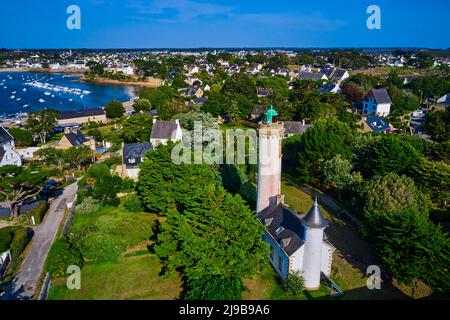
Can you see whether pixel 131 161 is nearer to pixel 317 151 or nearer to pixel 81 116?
pixel 317 151

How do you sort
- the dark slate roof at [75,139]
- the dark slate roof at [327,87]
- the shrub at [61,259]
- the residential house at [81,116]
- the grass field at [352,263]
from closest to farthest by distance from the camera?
the grass field at [352,263], the shrub at [61,259], the dark slate roof at [75,139], the residential house at [81,116], the dark slate roof at [327,87]

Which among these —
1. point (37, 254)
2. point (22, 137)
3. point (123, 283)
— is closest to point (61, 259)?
point (37, 254)

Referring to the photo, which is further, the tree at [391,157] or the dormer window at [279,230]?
the tree at [391,157]

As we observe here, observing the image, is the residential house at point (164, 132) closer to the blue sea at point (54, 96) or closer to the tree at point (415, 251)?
the tree at point (415, 251)

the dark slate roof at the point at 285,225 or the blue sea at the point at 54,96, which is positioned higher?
the blue sea at the point at 54,96

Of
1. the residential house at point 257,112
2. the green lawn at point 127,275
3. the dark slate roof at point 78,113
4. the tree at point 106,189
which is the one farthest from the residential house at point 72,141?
the residential house at point 257,112
